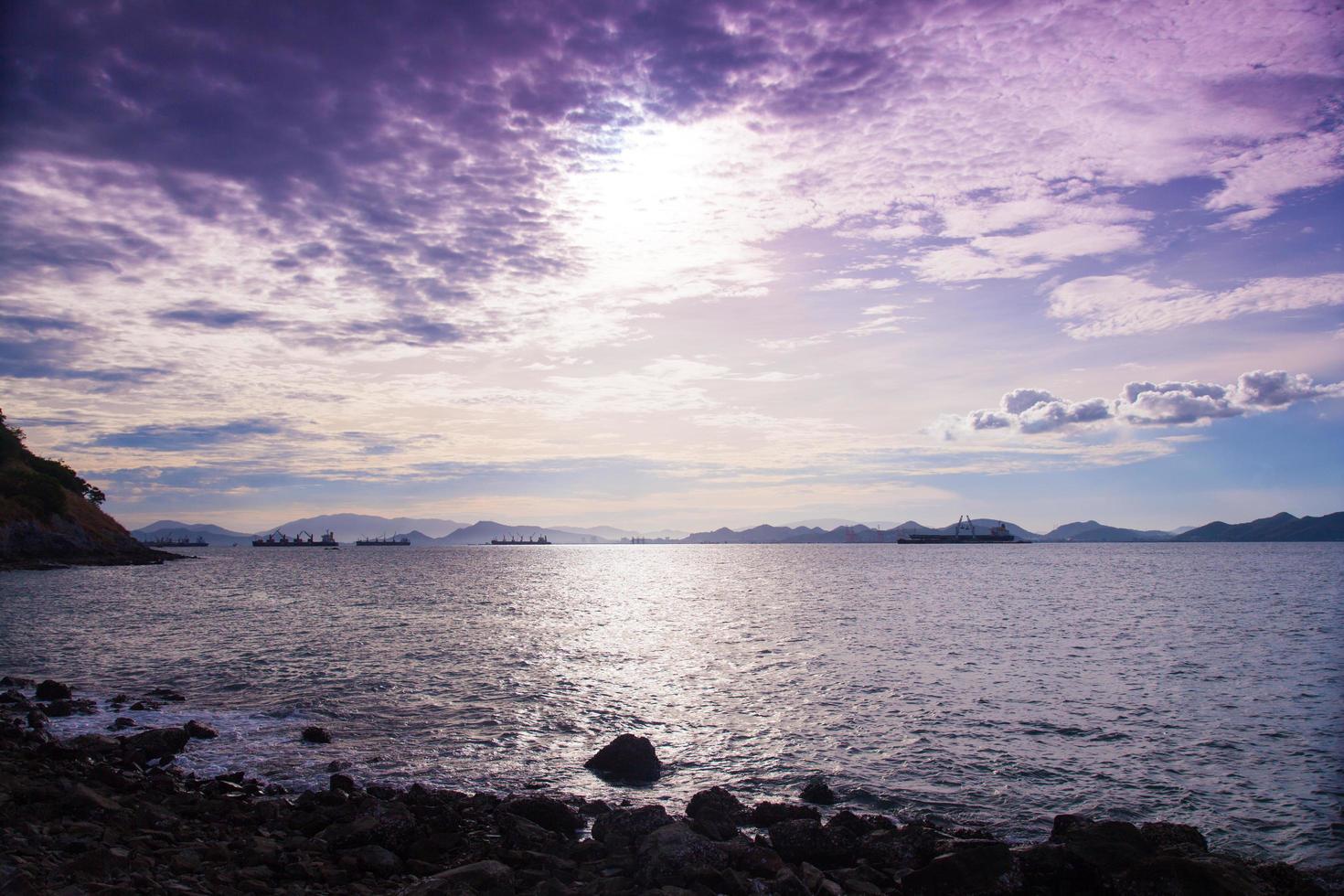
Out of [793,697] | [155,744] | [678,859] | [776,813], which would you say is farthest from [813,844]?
[155,744]

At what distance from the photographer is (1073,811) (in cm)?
2120

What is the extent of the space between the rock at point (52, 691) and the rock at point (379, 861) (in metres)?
27.2

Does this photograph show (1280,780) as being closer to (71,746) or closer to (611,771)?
(611,771)

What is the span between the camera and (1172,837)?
1734 centimetres

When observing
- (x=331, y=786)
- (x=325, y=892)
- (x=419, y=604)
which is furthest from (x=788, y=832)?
(x=419, y=604)

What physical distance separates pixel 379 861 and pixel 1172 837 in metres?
18.1

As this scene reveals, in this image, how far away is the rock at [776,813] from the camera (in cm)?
1994

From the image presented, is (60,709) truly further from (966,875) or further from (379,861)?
(966,875)

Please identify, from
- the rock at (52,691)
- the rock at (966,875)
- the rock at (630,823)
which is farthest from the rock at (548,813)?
the rock at (52,691)

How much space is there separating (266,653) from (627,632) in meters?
28.4

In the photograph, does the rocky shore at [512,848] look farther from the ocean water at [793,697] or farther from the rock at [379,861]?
the ocean water at [793,697]

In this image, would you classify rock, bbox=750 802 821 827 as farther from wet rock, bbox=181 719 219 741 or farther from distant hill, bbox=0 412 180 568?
distant hill, bbox=0 412 180 568

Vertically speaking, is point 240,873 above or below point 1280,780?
above

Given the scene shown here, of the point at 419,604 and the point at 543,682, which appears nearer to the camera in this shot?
the point at 543,682
